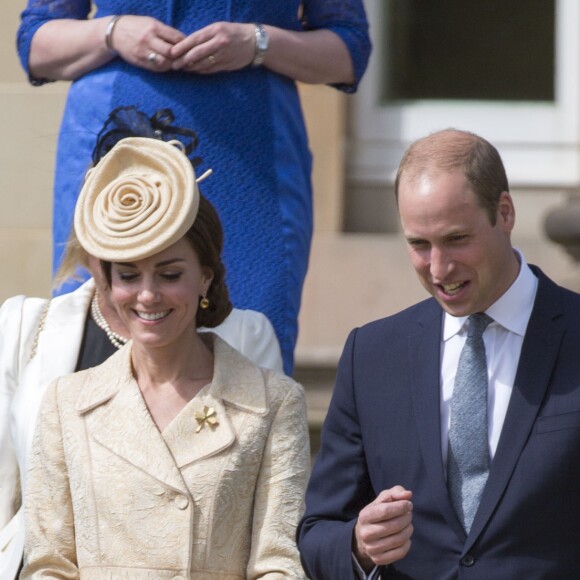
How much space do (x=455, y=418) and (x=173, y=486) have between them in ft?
2.38

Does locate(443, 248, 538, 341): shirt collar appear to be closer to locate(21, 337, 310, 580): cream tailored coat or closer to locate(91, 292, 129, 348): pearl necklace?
locate(21, 337, 310, 580): cream tailored coat

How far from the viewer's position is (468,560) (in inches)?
143

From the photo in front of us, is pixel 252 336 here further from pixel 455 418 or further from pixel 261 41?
pixel 455 418

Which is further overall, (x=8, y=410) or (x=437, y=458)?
(x=8, y=410)

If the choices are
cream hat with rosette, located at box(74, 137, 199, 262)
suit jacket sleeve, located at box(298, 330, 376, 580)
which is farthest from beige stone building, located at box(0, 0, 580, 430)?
suit jacket sleeve, located at box(298, 330, 376, 580)

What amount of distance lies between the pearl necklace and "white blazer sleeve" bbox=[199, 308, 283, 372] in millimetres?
203

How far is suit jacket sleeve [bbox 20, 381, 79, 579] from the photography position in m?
4.09

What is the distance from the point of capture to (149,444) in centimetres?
412

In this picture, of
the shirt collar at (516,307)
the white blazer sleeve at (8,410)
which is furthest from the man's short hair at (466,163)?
the white blazer sleeve at (8,410)

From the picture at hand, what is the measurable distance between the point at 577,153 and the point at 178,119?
3486 millimetres

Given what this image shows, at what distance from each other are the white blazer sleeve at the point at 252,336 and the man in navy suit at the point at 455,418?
0.73 metres

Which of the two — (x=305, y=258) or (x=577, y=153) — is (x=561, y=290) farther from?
(x=577, y=153)

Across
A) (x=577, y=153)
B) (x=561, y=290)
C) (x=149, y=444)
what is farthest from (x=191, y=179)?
(x=577, y=153)

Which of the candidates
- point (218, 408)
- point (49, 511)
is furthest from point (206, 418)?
point (49, 511)
